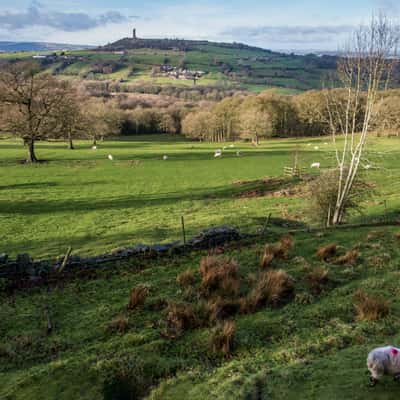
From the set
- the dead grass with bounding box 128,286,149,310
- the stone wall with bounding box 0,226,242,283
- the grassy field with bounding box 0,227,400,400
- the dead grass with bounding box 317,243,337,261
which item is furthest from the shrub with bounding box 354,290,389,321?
the stone wall with bounding box 0,226,242,283

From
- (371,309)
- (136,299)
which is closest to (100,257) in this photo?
(136,299)

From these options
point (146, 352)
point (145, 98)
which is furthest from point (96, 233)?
point (145, 98)

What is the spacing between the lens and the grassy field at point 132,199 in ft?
79.7

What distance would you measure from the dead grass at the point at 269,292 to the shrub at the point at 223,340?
167 centimetres

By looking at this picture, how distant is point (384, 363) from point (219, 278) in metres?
5.98

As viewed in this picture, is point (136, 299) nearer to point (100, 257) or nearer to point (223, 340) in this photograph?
point (223, 340)

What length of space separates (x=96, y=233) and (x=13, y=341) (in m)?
15.9

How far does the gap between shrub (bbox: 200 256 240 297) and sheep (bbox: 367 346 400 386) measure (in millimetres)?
4949

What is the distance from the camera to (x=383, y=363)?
259 inches

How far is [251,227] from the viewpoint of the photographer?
22828mm

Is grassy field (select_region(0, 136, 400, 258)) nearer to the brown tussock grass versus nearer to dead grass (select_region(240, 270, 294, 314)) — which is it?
dead grass (select_region(240, 270, 294, 314))

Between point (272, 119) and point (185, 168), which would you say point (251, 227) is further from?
point (272, 119)

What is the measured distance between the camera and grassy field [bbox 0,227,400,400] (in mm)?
7148

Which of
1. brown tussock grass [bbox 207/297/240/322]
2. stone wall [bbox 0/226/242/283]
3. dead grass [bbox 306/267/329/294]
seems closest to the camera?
brown tussock grass [bbox 207/297/240/322]
